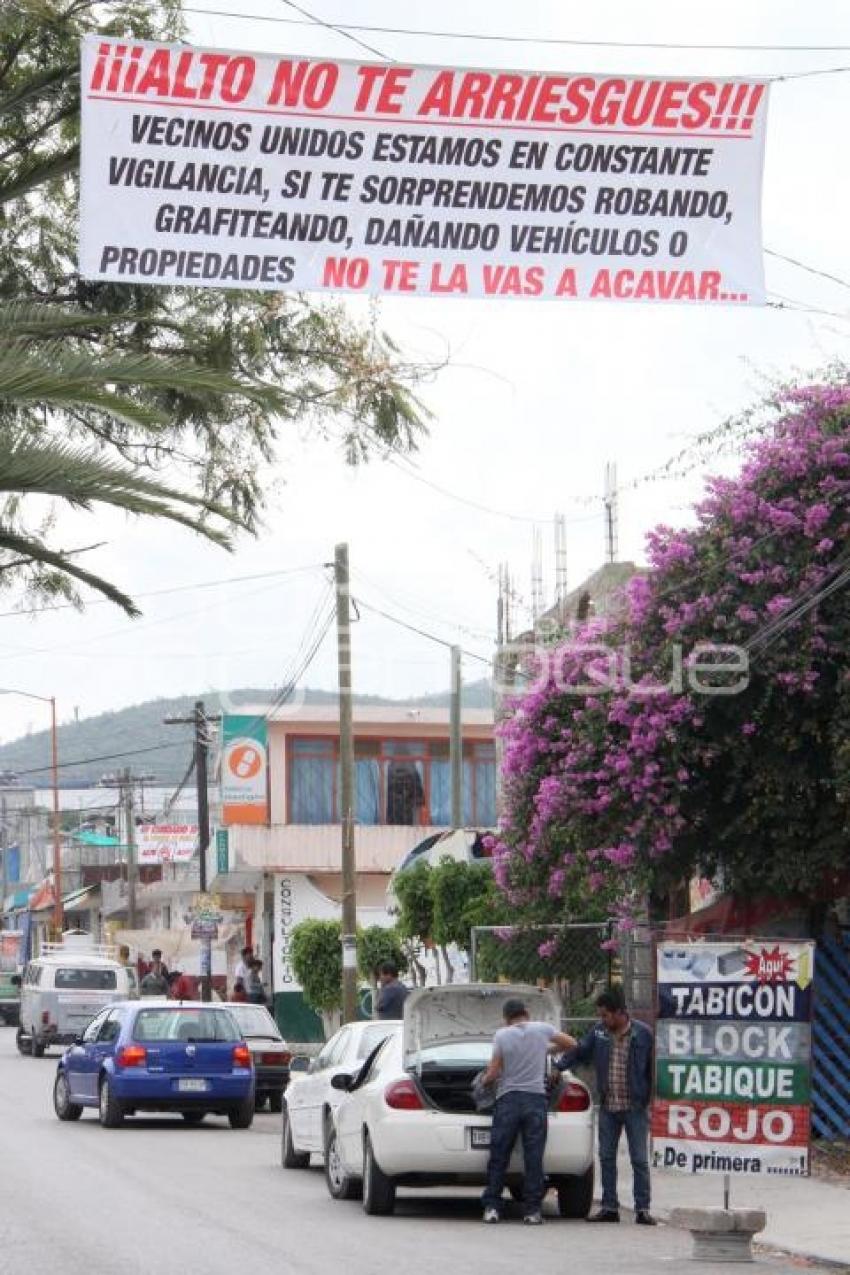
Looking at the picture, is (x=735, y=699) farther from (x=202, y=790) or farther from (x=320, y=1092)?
(x=202, y=790)

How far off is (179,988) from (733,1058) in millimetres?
30228

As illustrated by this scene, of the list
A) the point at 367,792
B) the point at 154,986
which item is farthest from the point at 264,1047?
the point at 367,792

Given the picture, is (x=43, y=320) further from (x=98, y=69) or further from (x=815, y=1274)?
(x=815, y=1274)

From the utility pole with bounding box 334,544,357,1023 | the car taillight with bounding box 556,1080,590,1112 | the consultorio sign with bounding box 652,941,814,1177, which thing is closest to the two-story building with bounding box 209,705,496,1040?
the utility pole with bounding box 334,544,357,1023

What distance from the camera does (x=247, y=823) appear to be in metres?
52.4

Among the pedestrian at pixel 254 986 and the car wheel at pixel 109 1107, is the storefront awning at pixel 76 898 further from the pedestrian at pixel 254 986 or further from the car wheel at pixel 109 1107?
the car wheel at pixel 109 1107

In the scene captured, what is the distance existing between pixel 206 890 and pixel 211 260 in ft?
147

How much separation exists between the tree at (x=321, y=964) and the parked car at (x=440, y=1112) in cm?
2303

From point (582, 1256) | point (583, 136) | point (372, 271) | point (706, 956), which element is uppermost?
point (583, 136)

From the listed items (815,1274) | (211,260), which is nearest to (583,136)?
(211,260)

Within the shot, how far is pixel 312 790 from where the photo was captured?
56125mm

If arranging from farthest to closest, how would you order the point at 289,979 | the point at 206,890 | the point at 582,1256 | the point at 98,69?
1. the point at 206,890
2. the point at 289,979
3. the point at 582,1256
4. the point at 98,69

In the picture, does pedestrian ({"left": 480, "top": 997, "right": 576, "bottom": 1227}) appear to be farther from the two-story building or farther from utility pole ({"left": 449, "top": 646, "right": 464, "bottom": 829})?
the two-story building

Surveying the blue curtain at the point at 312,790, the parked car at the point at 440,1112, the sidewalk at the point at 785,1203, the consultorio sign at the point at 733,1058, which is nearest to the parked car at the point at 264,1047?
the sidewalk at the point at 785,1203
